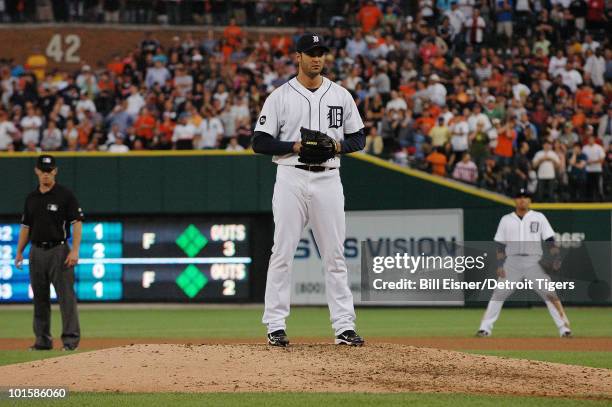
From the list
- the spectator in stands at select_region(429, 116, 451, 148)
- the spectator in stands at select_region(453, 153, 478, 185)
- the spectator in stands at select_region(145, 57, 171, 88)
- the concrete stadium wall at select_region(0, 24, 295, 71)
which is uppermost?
the concrete stadium wall at select_region(0, 24, 295, 71)

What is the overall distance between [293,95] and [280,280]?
1.41 metres

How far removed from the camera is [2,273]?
22875 mm

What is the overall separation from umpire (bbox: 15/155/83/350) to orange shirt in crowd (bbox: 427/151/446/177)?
11.1 m

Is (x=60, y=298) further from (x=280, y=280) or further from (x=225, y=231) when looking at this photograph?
(x=225, y=231)

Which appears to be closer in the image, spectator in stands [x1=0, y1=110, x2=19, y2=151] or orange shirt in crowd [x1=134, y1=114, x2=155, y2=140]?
spectator in stands [x1=0, y1=110, x2=19, y2=151]

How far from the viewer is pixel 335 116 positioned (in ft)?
30.2

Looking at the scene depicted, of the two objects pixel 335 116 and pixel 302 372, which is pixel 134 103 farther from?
pixel 302 372

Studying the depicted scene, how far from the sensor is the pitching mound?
8.17 meters

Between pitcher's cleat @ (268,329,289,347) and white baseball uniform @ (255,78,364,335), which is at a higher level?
white baseball uniform @ (255,78,364,335)

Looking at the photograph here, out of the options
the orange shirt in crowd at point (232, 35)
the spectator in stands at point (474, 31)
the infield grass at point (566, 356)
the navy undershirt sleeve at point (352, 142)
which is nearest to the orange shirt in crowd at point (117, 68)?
the orange shirt in crowd at point (232, 35)

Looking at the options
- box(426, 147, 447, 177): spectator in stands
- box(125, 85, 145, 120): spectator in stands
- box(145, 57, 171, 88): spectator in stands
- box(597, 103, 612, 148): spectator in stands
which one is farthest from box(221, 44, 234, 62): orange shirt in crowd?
box(597, 103, 612, 148): spectator in stands

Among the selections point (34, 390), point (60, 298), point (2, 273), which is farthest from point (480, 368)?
point (2, 273)

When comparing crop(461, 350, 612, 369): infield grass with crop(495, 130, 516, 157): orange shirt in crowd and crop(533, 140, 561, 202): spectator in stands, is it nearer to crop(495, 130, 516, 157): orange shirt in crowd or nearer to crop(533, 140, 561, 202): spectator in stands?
crop(533, 140, 561, 202): spectator in stands

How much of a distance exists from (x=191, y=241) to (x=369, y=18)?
27.7 ft
